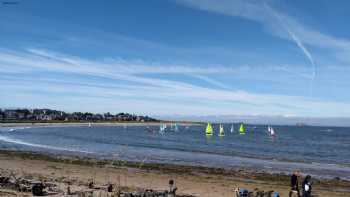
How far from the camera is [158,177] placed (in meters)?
30.6

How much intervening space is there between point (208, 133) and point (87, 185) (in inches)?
3965

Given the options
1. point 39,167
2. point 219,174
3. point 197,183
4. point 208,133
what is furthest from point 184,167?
point 208,133

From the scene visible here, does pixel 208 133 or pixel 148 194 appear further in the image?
pixel 208 133

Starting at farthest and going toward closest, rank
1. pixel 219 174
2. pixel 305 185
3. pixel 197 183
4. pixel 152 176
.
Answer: pixel 219 174 → pixel 152 176 → pixel 197 183 → pixel 305 185

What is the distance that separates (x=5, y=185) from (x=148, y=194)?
7.05 meters

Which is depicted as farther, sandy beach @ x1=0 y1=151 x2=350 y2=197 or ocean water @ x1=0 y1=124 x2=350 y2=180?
ocean water @ x1=0 y1=124 x2=350 y2=180

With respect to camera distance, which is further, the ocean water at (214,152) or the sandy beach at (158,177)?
the ocean water at (214,152)

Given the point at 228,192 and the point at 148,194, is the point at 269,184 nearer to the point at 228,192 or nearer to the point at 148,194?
the point at 228,192

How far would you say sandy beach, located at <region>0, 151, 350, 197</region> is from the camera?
25391 mm

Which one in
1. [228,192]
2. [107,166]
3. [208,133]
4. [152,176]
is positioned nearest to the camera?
[228,192]

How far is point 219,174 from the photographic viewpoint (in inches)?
1319

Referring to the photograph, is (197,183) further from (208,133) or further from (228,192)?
(208,133)

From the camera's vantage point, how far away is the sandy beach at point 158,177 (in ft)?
83.3

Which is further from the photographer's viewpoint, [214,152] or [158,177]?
[214,152]
